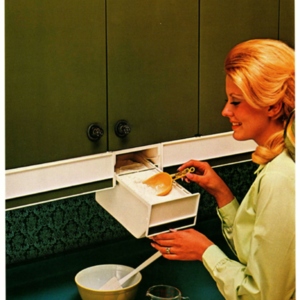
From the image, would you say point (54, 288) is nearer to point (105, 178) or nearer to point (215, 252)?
point (105, 178)

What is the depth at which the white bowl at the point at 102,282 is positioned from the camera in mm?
2051

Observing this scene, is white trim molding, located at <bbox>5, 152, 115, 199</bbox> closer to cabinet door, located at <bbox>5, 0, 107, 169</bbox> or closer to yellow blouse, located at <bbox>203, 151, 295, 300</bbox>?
cabinet door, located at <bbox>5, 0, 107, 169</bbox>

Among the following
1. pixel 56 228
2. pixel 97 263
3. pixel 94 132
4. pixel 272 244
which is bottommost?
pixel 97 263

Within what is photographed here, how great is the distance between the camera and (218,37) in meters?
2.08

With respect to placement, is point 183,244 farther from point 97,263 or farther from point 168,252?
point 97,263

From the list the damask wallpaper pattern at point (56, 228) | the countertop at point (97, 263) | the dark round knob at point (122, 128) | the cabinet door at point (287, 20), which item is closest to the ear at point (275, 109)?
the dark round knob at point (122, 128)

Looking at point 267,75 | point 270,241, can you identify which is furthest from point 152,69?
point 270,241

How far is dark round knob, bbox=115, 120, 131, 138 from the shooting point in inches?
74.0

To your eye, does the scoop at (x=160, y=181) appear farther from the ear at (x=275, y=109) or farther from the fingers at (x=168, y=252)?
the ear at (x=275, y=109)

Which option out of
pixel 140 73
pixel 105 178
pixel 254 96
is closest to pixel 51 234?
pixel 105 178

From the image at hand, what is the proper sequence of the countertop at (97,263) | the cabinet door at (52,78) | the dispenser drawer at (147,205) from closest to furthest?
the cabinet door at (52,78) → the dispenser drawer at (147,205) → the countertop at (97,263)

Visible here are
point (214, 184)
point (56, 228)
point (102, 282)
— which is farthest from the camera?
point (56, 228)

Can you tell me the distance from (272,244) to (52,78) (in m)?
0.73

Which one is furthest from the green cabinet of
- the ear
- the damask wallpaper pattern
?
the damask wallpaper pattern
